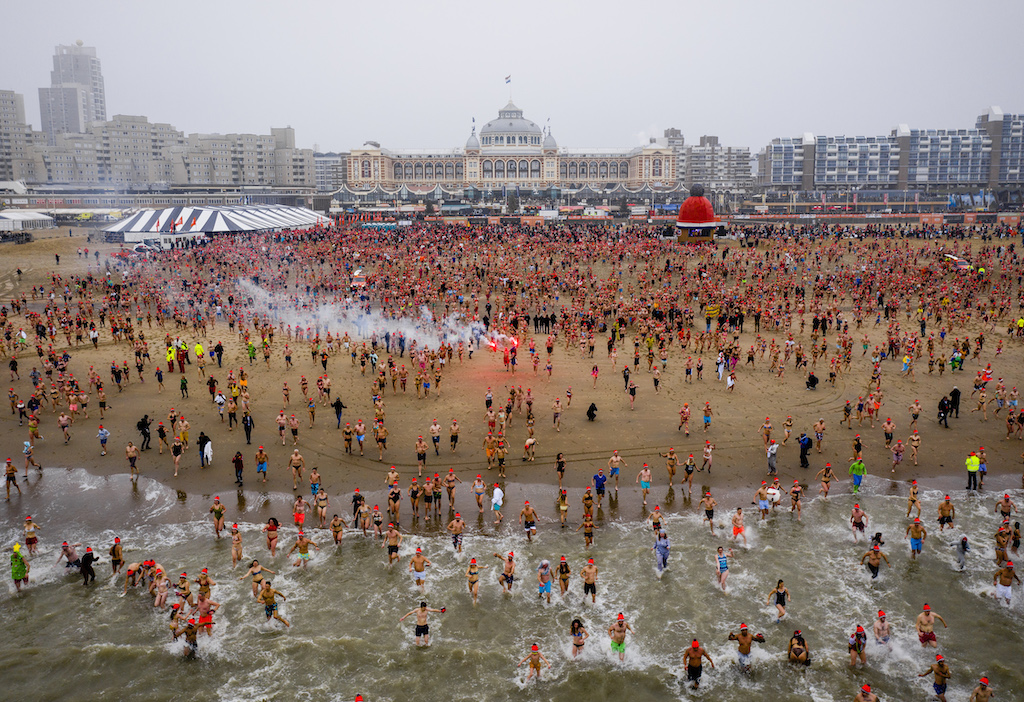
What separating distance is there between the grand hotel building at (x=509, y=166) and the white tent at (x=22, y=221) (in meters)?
55.7

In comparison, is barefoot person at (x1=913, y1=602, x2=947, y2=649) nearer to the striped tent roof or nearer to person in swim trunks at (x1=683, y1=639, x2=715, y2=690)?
person in swim trunks at (x1=683, y1=639, x2=715, y2=690)

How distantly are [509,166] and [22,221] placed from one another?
258ft

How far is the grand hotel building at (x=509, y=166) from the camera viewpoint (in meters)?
122

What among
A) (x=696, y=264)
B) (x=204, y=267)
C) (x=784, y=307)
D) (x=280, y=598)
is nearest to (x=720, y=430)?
(x=280, y=598)

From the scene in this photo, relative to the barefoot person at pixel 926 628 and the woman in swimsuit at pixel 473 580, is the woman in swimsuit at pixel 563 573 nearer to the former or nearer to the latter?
the woman in swimsuit at pixel 473 580

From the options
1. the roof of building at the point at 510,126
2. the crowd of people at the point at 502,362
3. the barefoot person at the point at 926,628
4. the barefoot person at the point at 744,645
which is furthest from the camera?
the roof of building at the point at 510,126

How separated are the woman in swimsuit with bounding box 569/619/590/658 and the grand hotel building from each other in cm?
11607

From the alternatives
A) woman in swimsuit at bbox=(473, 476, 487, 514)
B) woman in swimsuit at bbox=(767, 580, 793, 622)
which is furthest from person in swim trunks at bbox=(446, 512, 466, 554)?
woman in swimsuit at bbox=(767, 580, 793, 622)

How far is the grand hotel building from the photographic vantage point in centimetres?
12212

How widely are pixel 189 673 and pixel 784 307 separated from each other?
31.3 meters

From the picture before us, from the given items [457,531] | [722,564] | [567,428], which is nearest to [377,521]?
[457,531]

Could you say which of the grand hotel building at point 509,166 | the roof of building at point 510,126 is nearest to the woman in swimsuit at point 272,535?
the grand hotel building at point 509,166

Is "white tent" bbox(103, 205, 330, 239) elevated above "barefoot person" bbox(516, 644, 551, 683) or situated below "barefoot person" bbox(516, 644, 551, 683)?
above

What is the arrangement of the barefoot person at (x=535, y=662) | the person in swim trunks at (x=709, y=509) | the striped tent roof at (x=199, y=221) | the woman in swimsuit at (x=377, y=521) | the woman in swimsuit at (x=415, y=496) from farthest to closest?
the striped tent roof at (x=199, y=221), the woman in swimsuit at (x=415, y=496), the person in swim trunks at (x=709, y=509), the woman in swimsuit at (x=377, y=521), the barefoot person at (x=535, y=662)
